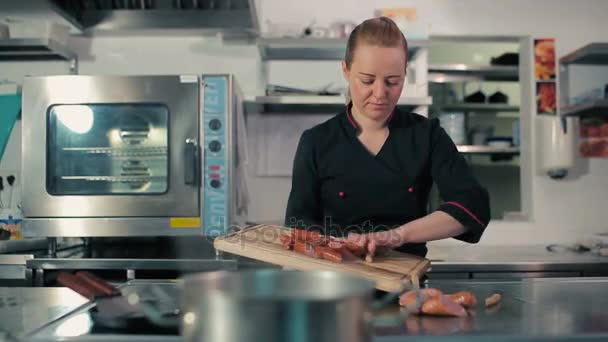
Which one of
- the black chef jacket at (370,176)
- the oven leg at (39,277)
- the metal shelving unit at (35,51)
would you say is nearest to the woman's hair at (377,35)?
the black chef jacket at (370,176)

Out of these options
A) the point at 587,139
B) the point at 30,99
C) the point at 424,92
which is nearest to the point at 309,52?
the point at 424,92

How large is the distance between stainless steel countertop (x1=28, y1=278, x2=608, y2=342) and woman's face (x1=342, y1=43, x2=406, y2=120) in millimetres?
491

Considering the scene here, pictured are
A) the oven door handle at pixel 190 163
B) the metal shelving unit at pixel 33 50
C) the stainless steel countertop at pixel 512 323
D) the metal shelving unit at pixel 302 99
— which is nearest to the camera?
the stainless steel countertop at pixel 512 323

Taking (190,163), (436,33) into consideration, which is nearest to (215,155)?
(190,163)

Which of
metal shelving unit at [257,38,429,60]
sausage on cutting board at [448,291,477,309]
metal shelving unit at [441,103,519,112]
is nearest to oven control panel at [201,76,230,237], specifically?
metal shelving unit at [257,38,429,60]

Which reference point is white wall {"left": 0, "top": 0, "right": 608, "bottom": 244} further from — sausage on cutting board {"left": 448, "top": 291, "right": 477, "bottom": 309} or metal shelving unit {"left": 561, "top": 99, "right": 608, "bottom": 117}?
sausage on cutting board {"left": 448, "top": 291, "right": 477, "bottom": 309}

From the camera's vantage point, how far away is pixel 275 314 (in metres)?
0.45

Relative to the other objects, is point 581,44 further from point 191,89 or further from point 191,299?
point 191,299

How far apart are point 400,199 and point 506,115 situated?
3960 mm

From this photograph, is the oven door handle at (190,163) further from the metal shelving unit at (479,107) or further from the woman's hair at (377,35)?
the metal shelving unit at (479,107)

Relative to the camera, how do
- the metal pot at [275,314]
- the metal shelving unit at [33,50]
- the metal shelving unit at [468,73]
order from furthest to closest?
the metal shelving unit at [468,73] → the metal shelving unit at [33,50] → the metal pot at [275,314]

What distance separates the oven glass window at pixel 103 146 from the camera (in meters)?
2.32

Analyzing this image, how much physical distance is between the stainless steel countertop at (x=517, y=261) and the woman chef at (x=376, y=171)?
0.96 m

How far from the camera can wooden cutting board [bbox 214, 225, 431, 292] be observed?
1.08 meters
